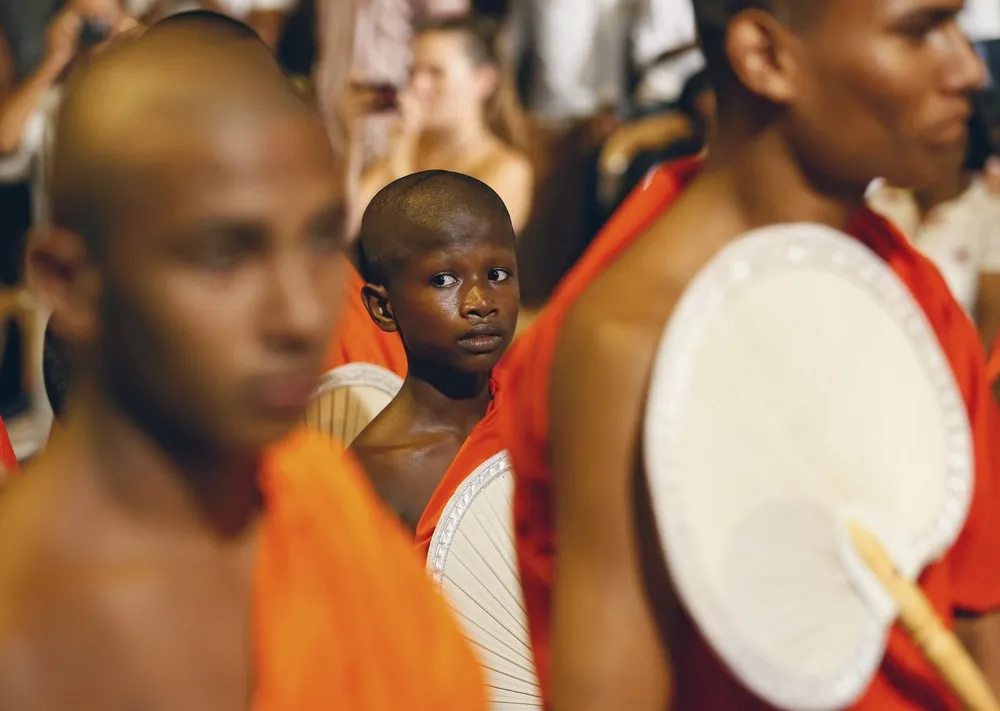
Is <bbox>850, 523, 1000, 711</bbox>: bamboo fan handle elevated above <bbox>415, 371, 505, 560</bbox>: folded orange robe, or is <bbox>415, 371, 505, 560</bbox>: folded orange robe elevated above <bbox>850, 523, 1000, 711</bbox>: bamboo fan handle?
<bbox>850, 523, 1000, 711</bbox>: bamboo fan handle

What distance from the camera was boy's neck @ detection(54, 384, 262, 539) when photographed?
1.19 metres

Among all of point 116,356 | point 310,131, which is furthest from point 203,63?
point 116,356

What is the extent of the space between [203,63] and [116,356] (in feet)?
0.84

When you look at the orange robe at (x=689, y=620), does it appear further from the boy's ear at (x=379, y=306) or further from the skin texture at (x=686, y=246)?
the boy's ear at (x=379, y=306)

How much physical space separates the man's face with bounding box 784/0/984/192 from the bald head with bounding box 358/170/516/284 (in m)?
1.15

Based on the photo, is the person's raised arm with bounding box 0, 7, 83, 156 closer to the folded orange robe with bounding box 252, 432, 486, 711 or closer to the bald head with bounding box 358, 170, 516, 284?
the bald head with bounding box 358, 170, 516, 284

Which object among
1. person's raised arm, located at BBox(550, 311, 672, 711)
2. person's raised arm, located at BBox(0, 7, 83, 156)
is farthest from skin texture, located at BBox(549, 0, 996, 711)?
person's raised arm, located at BBox(0, 7, 83, 156)

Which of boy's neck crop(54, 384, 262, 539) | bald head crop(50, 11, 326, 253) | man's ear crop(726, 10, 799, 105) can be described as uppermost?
bald head crop(50, 11, 326, 253)

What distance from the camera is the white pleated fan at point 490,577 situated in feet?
7.03

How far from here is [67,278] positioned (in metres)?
1.17

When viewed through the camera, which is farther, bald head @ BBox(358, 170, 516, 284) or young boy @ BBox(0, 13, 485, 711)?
bald head @ BBox(358, 170, 516, 284)

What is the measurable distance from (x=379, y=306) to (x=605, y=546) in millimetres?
1415

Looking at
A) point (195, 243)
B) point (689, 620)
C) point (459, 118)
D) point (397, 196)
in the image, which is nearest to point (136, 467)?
point (195, 243)

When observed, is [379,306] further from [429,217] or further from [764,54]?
[764,54]
